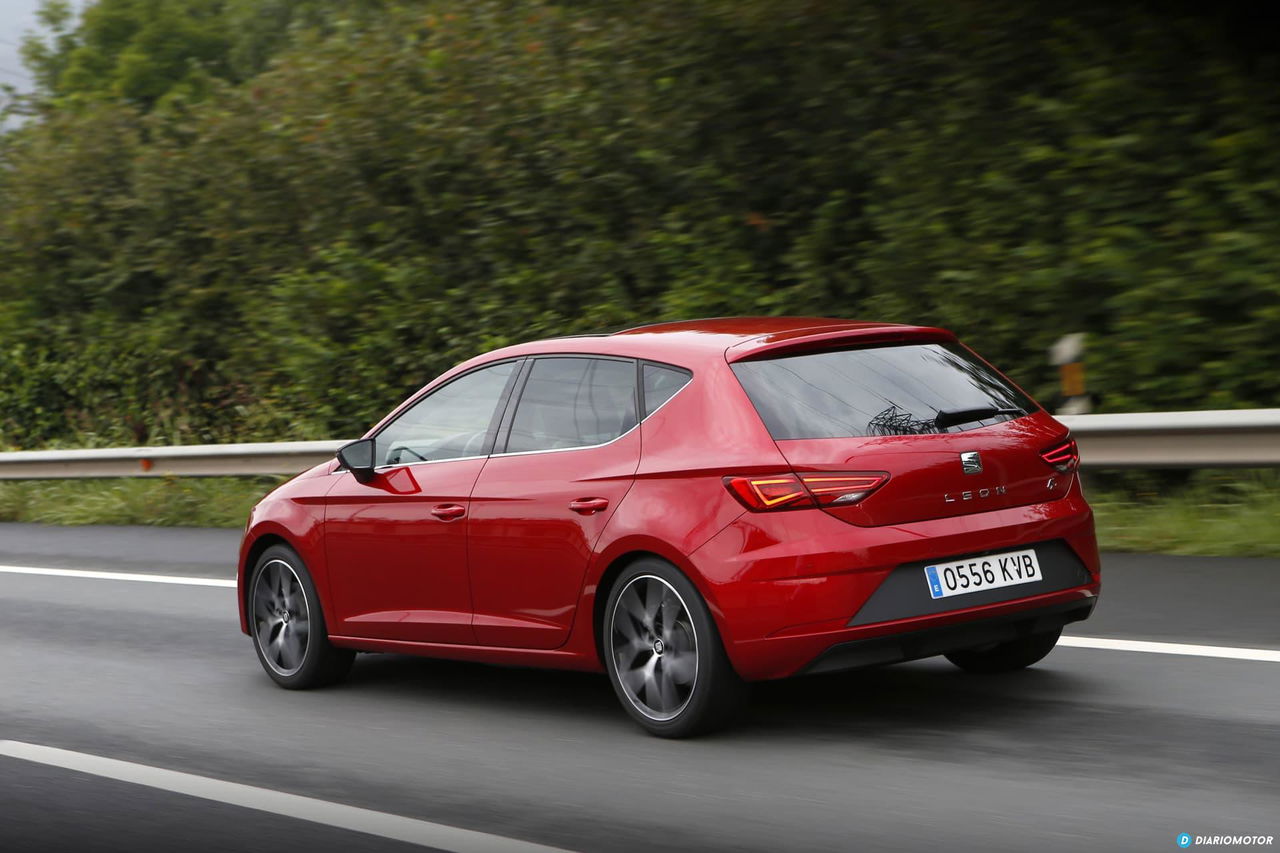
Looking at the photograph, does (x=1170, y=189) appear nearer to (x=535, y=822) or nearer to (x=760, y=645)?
(x=760, y=645)

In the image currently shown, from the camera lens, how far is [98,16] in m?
46.5

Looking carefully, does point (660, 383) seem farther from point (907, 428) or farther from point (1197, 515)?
point (1197, 515)

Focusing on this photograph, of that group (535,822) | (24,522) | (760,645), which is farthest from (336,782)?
(24,522)

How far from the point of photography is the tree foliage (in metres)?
11.0

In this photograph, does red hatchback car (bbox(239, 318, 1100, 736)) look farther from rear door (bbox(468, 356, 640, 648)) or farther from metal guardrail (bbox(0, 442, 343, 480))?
metal guardrail (bbox(0, 442, 343, 480))

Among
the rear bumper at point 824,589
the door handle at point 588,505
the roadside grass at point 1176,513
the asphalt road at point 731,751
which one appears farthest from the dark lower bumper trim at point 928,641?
the roadside grass at point 1176,513

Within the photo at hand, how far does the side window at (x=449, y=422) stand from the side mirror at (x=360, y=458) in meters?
0.06

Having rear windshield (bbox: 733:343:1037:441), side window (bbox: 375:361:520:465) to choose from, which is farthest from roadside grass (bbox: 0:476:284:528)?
rear windshield (bbox: 733:343:1037:441)

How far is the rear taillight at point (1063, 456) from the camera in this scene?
606cm

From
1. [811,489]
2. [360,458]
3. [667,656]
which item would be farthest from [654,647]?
[360,458]

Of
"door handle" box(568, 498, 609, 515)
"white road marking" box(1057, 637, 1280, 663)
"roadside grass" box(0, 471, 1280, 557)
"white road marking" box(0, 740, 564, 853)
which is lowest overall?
"white road marking" box(1057, 637, 1280, 663)

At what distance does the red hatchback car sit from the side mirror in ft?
0.50

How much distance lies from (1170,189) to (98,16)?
4130 cm

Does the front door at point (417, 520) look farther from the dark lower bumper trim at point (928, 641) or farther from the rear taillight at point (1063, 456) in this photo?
the rear taillight at point (1063, 456)
